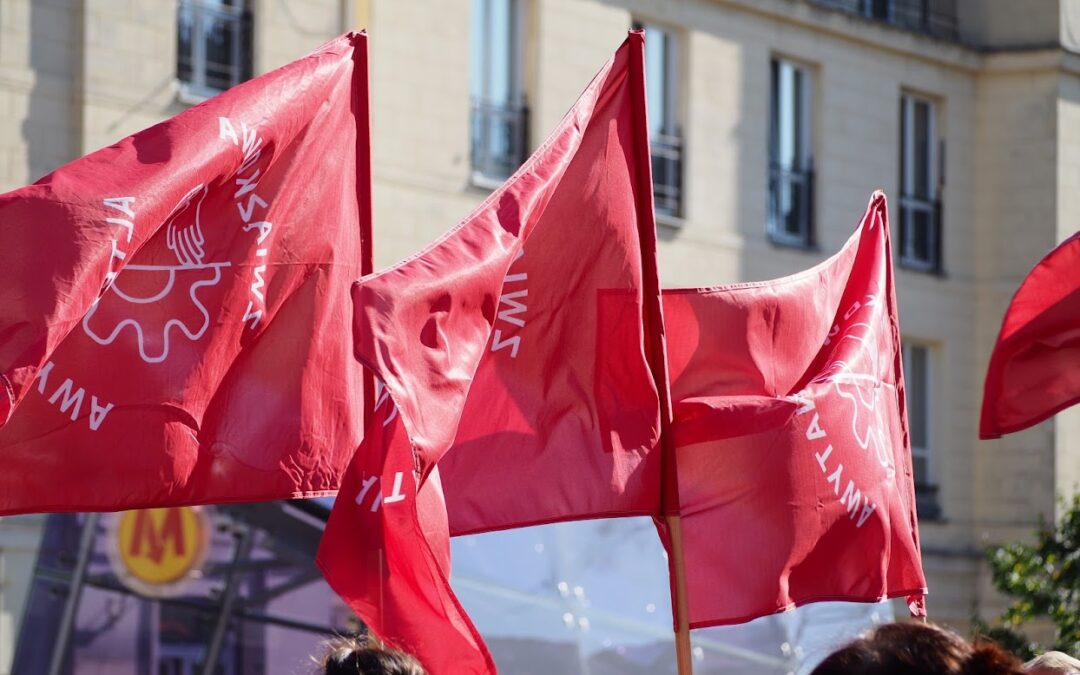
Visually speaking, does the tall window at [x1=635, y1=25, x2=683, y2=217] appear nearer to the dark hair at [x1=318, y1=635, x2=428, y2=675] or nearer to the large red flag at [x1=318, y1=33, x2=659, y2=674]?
the large red flag at [x1=318, y1=33, x2=659, y2=674]

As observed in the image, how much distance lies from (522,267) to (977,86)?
17.7m

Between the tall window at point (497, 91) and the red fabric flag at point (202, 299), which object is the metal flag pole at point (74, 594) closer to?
the tall window at point (497, 91)

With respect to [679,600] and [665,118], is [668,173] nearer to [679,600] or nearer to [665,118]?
[665,118]

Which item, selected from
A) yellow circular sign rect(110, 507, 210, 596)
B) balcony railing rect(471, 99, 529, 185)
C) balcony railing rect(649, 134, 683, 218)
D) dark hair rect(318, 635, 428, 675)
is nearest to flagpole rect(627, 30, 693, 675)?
dark hair rect(318, 635, 428, 675)

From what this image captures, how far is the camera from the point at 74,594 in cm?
1478

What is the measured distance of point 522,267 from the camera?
6.62 meters

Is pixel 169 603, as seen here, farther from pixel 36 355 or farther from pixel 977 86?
pixel 977 86

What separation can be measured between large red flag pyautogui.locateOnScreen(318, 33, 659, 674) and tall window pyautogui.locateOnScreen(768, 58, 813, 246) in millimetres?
14786

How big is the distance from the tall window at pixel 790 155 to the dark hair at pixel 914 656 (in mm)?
18468

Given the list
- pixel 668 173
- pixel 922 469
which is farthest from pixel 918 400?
pixel 668 173

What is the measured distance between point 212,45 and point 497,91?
121 inches

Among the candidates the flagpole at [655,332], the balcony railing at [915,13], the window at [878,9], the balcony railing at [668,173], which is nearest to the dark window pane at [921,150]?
the balcony railing at [915,13]

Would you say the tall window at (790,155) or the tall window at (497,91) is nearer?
the tall window at (497,91)

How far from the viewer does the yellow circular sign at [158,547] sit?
48.6 feet
